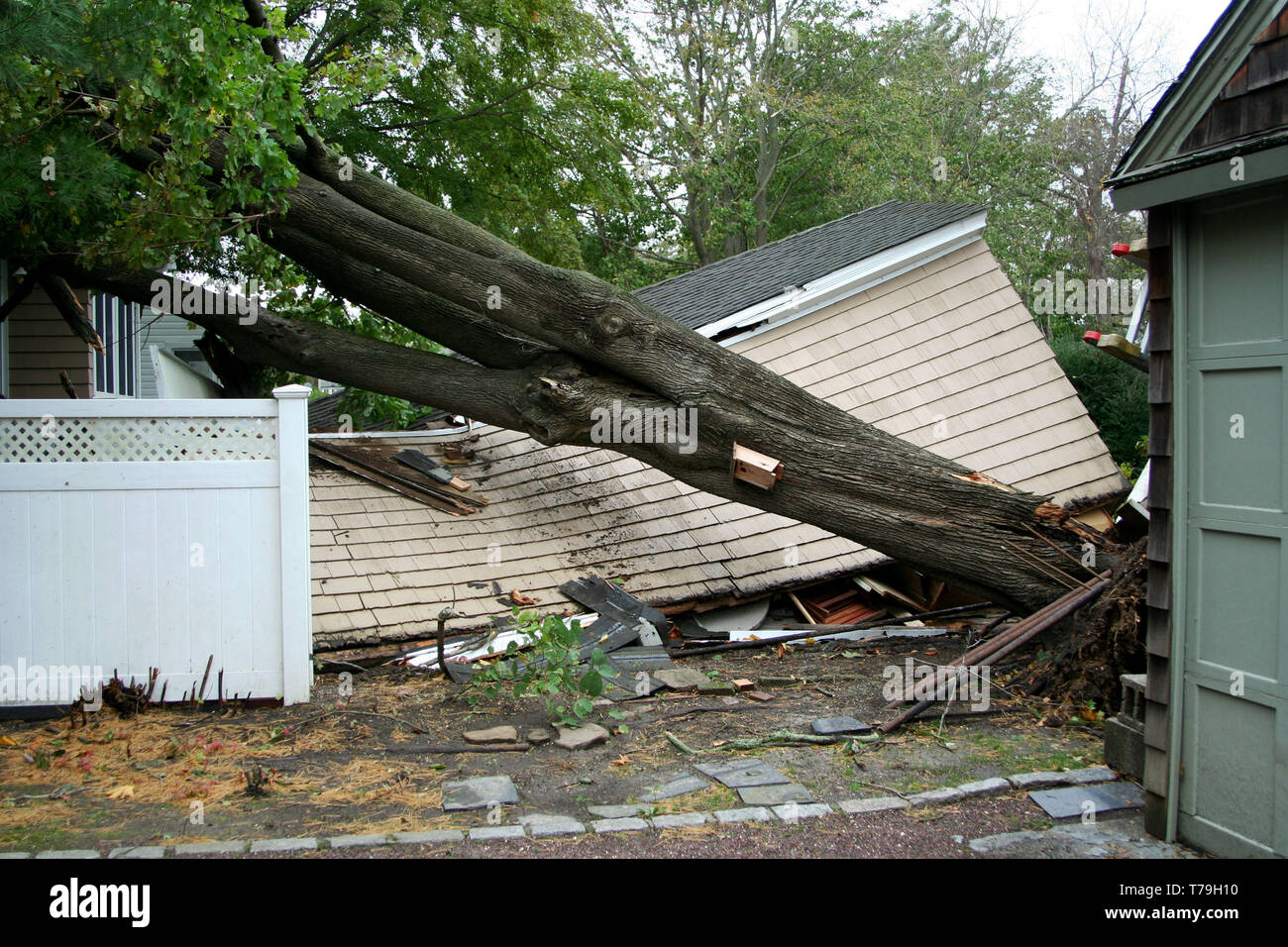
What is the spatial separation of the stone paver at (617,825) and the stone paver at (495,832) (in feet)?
1.15

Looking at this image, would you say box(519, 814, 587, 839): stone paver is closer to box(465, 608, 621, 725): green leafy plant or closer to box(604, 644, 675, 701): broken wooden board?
box(465, 608, 621, 725): green leafy plant

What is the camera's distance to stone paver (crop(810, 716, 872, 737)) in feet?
19.4

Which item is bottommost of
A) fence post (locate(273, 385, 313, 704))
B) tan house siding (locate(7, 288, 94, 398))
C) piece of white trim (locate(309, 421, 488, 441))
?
fence post (locate(273, 385, 313, 704))

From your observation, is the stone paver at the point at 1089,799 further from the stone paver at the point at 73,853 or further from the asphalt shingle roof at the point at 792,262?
the asphalt shingle roof at the point at 792,262

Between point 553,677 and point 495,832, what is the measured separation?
1895mm

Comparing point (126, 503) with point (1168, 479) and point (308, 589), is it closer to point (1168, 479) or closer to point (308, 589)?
point (308, 589)

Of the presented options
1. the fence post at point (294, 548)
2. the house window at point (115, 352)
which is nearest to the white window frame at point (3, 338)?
the house window at point (115, 352)

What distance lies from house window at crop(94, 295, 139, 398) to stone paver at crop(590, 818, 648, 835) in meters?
10.5

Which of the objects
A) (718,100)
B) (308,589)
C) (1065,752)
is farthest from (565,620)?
(718,100)

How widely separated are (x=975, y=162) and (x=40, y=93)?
22.3 meters

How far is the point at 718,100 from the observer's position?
27906mm

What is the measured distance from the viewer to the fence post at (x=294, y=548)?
659cm

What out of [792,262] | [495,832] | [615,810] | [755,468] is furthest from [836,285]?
[495,832]

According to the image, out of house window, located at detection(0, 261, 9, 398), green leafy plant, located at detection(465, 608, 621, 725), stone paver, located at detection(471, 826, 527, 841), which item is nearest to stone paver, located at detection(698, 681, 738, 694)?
green leafy plant, located at detection(465, 608, 621, 725)
